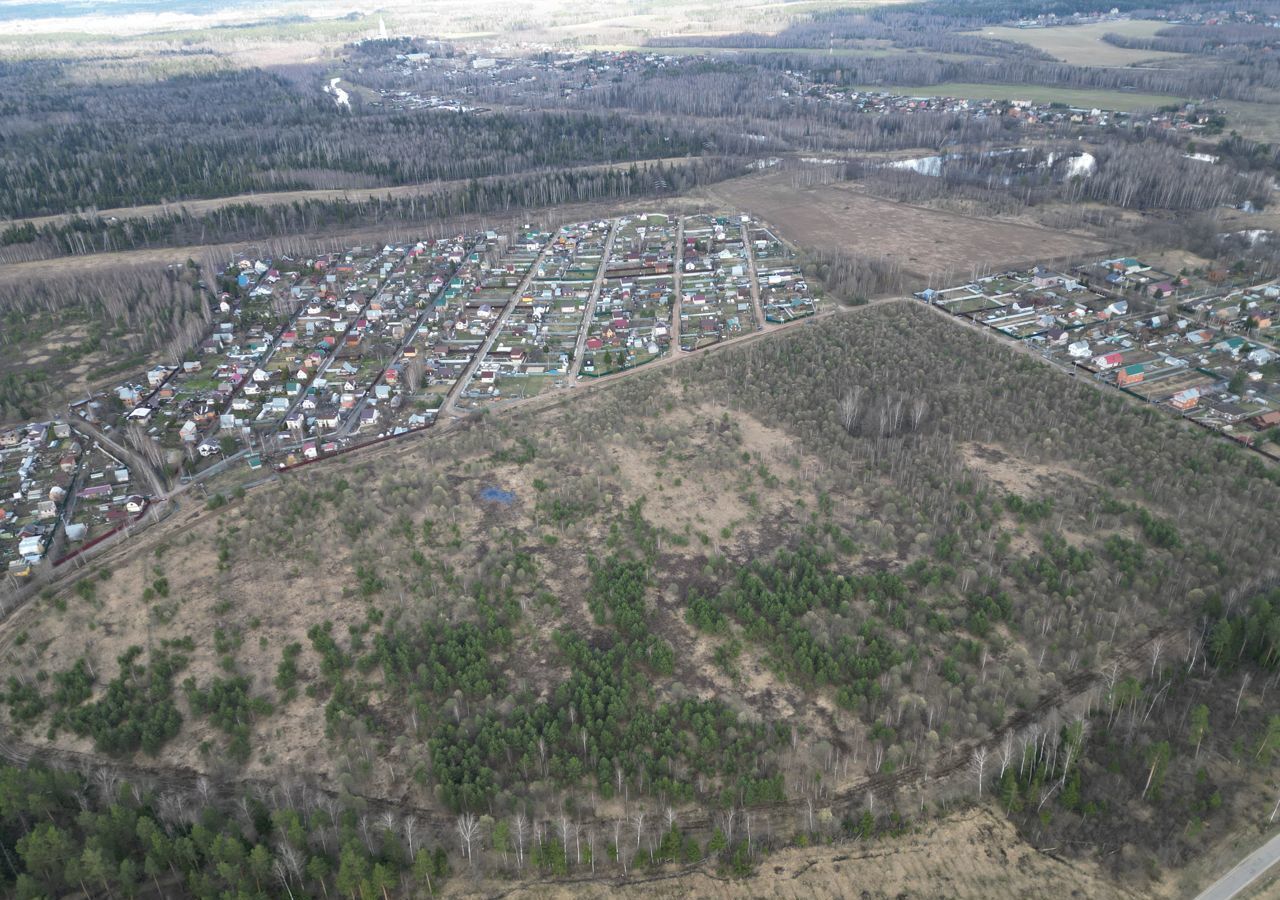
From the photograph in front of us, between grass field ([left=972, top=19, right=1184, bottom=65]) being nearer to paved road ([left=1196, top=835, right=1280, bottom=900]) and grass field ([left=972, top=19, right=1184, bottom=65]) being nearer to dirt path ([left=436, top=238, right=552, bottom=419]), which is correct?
dirt path ([left=436, top=238, right=552, bottom=419])

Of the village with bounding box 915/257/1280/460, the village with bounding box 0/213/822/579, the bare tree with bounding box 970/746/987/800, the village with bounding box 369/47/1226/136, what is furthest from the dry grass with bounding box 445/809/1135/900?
the village with bounding box 369/47/1226/136

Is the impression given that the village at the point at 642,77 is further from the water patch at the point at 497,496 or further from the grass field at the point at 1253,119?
the water patch at the point at 497,496

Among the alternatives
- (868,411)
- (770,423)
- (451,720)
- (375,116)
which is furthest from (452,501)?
(375,116)

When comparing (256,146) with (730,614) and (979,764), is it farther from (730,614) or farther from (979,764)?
(979,764)

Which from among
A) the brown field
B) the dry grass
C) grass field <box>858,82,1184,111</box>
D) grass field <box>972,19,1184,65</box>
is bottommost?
the dry grass

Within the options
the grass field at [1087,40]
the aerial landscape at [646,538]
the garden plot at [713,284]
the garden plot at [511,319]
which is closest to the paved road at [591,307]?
the aerial landscape at [646,538]

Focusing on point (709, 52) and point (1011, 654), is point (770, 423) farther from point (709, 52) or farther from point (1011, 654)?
point (709, 52)

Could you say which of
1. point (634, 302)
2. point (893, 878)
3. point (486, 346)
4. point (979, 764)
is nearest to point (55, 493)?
point (486, 346)
